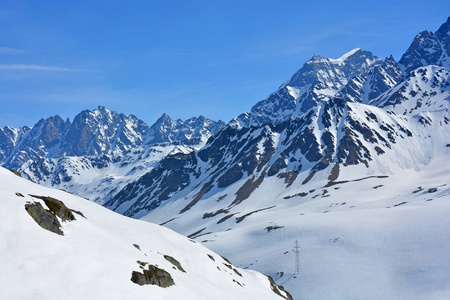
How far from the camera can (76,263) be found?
36.8 metres

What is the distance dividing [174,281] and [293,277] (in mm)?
72636

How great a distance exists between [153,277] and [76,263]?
7.90m

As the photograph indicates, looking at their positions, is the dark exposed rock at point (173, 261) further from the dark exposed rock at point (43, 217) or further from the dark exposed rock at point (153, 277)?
the dark exposed rock at point (43, 217)

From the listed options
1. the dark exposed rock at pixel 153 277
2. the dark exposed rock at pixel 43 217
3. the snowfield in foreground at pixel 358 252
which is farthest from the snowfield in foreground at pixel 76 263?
the snowfield in foreground at pixel 358 252

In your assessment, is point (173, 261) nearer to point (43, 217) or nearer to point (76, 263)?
point (43, 217)

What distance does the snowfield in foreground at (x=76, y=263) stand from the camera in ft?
108

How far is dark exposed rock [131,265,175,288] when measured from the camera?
39.6 metres

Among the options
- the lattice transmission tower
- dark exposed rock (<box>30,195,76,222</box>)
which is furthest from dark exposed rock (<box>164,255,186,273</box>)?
the lattice transmission tower

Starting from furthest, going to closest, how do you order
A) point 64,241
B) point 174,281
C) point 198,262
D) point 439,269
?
point 439,269 < point 198,262 < point 174,281 < point 64,241

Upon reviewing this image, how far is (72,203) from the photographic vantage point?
5938cm

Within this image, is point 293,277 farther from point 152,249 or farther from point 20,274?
point 20,274

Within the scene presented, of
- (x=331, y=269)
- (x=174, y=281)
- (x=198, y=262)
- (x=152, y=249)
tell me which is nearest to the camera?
(x=174, y=281)

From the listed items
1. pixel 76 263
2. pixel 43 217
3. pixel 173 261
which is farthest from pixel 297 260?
pixel 76 263

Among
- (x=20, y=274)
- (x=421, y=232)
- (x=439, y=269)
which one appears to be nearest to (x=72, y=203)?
(x=20, y=274)
